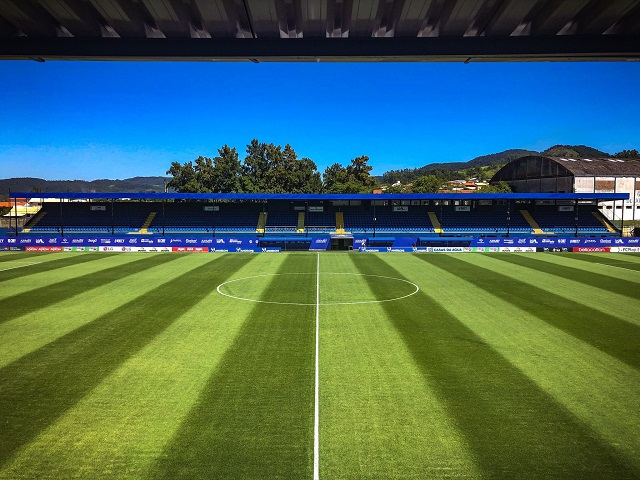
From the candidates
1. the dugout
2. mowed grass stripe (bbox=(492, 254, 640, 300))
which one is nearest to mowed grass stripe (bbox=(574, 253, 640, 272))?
→ mowed grass stripe (bbox=(492, 254, 640, 300))

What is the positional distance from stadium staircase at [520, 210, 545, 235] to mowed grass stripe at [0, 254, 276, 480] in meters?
43.9

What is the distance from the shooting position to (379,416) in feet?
25.0

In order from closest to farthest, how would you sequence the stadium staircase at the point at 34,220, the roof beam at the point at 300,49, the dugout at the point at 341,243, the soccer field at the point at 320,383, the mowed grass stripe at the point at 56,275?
the roof beam at the point at 300,49, the soccer field at the point at 320,383, the mowed grass stripe at the point at 56,275, the dugout at the point at 341,243, the stadium staircase at the point at 34,220

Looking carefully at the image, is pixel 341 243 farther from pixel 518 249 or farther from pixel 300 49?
pixel 300 49

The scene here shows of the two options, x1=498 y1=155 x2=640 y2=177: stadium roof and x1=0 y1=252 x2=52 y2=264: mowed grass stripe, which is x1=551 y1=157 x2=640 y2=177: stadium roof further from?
x1=0 y1=252 x2=52 y2=264: mowed grass stripe

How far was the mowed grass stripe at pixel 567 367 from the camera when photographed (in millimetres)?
7426

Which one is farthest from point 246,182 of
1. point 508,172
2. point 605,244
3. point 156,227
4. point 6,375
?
point 6,375

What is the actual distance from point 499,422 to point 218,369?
19.5 ft

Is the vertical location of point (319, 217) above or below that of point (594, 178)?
below

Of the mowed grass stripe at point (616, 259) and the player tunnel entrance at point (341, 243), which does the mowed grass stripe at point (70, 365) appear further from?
the mowed grass stripe at point (616, 259)

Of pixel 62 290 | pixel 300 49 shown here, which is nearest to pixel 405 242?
pixel 62 290

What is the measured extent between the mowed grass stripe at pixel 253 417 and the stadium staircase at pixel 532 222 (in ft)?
139

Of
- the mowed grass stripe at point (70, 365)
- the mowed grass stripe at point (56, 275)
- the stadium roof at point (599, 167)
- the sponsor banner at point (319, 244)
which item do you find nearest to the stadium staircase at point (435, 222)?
the sponsor banner at point (319, 244)

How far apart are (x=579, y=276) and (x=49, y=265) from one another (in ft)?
102
